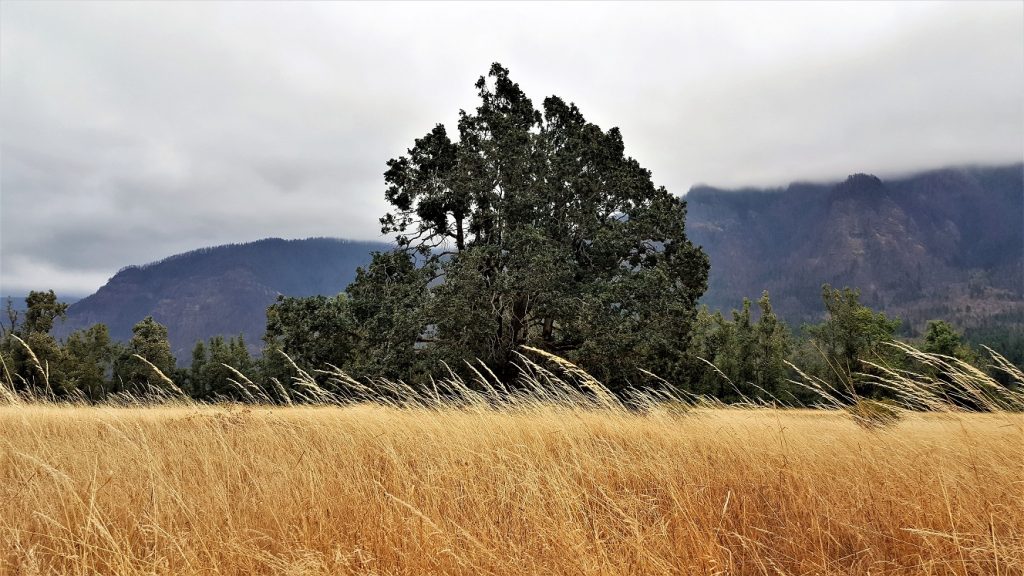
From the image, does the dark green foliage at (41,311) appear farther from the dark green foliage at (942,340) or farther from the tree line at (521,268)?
the dark green foliage at (942,340)

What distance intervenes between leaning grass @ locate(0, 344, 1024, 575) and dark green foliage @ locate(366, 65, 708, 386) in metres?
11.3

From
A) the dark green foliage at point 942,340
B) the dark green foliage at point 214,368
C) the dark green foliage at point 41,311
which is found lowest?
the dark green foliage at point 942,340

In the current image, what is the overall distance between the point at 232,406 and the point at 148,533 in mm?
5892

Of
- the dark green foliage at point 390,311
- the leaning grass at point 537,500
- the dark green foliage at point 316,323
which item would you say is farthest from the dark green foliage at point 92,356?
the leaning grass at point 537,500

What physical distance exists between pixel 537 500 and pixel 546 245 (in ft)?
47.6

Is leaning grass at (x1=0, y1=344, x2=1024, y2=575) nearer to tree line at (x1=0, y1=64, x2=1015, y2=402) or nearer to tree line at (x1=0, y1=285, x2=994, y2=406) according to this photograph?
tree line at (x1=0, y1=64, x2=1015, y2=402)

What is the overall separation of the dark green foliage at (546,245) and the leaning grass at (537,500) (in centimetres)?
1125

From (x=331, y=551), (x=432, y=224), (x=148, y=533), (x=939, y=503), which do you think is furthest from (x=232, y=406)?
(x=432, y=224)

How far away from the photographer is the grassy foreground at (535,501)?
97.3 inches

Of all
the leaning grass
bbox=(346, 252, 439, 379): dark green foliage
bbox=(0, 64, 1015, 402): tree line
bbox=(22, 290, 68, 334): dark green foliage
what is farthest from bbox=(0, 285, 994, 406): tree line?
the leaning grass

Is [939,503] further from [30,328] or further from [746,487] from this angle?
[30,328]

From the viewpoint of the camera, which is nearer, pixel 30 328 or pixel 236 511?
pixel 236 511

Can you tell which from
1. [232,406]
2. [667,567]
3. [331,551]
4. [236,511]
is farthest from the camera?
[232,406]

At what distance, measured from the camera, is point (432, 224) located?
2034cm
